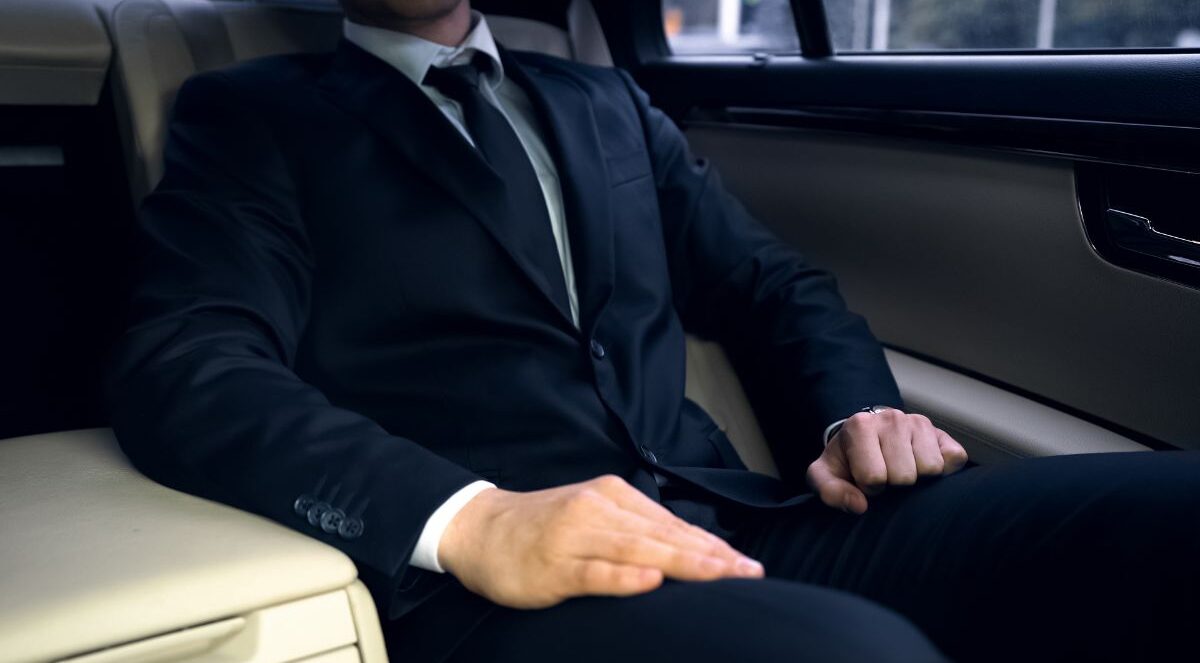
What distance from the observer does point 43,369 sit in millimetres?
1535

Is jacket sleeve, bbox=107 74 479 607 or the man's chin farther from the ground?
the man's chin

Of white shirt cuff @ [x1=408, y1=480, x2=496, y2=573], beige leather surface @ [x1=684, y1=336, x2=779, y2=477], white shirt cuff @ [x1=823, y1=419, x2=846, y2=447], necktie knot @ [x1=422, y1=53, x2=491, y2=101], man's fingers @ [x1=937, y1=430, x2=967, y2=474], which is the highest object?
necktie knot @ [x1=422, y1=53, x2=491, y2=101]

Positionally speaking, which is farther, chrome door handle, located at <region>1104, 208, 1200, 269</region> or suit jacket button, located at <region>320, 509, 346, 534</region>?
chrome door handle, located at <region>1104, 208, 1200, 269</region>

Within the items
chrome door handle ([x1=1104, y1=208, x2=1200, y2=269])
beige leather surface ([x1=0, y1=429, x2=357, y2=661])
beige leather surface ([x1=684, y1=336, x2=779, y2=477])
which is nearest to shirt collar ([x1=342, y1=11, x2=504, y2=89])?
beige leather surface ([x1=684, y1=336, x2=779, y2=477])

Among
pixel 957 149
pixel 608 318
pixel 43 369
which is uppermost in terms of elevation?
pixel 957 149

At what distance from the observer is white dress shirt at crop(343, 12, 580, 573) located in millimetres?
1365

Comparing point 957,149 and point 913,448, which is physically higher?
point 957,149

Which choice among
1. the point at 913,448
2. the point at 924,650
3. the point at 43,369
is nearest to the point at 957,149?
the point at 913,448

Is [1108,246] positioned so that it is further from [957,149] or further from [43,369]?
[43,369]

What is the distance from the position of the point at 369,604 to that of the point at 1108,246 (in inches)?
40.7

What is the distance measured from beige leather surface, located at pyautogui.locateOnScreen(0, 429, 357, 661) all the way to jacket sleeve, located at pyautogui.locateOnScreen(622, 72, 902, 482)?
28.7 inches

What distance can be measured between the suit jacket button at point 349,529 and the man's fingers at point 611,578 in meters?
0.19

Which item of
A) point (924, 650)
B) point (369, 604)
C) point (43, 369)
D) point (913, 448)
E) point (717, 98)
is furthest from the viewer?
point (717, 98)

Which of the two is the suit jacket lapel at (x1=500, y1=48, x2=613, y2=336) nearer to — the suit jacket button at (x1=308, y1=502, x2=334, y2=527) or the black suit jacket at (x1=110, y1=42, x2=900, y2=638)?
the black suit jacket at (x1=110, y1=42, x2=900, y2=638)
